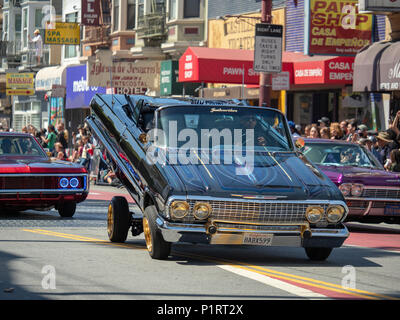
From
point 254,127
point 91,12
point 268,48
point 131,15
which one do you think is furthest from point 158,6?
point 254,127

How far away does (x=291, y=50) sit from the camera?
3161 cm

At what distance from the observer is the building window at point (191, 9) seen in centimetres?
3828

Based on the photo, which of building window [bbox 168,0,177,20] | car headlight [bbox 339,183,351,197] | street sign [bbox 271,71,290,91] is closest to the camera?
car headlight [bbox 339,183,351,197]

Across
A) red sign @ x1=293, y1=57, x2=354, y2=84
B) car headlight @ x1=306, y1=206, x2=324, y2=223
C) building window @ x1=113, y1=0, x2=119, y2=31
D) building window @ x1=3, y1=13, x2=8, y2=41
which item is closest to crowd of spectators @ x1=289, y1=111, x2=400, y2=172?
red sign @ x1=293, y1=57, x2=354, y2=84

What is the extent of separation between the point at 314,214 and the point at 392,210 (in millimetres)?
5257

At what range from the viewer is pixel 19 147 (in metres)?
17.3

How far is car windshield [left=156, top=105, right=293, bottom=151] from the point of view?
11.5 meters

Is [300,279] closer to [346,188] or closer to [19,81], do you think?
[346,188]

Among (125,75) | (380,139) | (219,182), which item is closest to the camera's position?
(219,182)

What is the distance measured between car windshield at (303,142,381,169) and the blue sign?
2862 centimetres

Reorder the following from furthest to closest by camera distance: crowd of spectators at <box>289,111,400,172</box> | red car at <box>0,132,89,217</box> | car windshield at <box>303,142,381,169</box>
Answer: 1. crowd of spectators at <box>289,111,400,172</box>
2. car windshield at <box>303,142,381,169</box>
3. red car at <box>0,132,89,217</box>

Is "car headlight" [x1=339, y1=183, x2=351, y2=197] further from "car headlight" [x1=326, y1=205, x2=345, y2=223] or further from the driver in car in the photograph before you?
"car headlight" [x1=326, y1=205, x2=345, y2=223]

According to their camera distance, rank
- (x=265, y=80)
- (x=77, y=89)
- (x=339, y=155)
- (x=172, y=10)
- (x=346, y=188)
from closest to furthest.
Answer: (x=346, y=188), (x=339, y=155), (x=265, y=80), (x=172, y=10), (x=77, y=89)

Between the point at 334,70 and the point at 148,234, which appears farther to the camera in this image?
the point at 334,70
